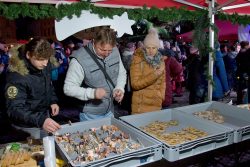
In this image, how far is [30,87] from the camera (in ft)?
6.10

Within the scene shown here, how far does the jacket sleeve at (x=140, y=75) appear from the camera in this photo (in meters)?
2.49

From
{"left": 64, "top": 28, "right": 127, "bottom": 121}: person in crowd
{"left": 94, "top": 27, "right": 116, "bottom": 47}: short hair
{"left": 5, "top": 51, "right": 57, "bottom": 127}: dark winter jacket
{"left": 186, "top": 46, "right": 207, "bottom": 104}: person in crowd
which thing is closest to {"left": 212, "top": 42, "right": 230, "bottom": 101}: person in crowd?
{"left": 186, "top": 46, "right": 207, "bottom": 104}: person in crowd

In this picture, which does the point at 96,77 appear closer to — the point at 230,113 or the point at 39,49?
the point at 39,49

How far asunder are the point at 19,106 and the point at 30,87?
7.1 inches

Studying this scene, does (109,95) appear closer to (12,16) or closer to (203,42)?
(12,16)

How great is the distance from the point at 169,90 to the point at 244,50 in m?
3.09

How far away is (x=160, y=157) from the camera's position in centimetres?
166

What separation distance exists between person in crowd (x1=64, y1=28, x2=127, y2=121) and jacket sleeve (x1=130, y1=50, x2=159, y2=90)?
191 mm

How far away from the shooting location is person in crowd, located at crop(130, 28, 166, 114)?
2.52 m

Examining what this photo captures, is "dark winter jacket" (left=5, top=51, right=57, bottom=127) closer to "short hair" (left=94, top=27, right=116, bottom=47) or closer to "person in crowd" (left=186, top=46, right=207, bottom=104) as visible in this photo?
"short hair" (left=94, top=27, right=116, bottom=47)

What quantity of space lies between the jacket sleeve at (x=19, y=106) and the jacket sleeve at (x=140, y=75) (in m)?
1.02

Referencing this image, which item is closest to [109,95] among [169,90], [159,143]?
[159,143]

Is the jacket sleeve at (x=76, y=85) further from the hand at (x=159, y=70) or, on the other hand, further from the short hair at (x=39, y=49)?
the hand at (x=159, y=70)

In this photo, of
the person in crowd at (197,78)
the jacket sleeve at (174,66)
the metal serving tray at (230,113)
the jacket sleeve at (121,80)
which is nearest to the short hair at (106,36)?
the jacket sleeve at (121,80)
